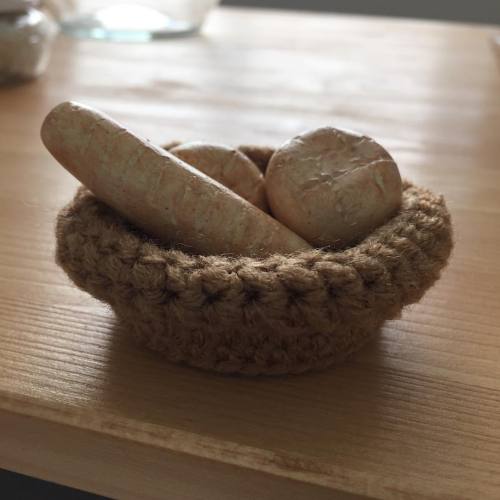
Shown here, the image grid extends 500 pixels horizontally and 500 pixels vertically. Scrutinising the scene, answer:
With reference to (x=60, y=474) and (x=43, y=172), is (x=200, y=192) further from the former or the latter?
(x=43, y=172)

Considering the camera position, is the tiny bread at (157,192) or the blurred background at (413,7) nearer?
the tiny bread at (157,192)

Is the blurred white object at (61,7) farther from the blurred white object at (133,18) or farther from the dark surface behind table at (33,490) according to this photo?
the dark surface behind table at (33,490)

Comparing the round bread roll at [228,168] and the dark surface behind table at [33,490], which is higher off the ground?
the round bread roll at [228,168]

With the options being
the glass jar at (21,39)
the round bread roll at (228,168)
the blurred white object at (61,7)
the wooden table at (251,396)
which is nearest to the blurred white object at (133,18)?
the blurred white object at (61,7)

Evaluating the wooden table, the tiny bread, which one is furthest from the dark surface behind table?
the tiny bread

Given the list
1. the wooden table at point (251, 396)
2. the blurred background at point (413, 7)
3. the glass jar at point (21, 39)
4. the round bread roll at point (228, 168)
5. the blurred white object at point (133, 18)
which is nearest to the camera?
the wooden table at point (251, 396)

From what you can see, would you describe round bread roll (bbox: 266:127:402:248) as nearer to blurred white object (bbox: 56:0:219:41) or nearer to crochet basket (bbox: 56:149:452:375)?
crochet basket (bbox: 56:149:452:375)
